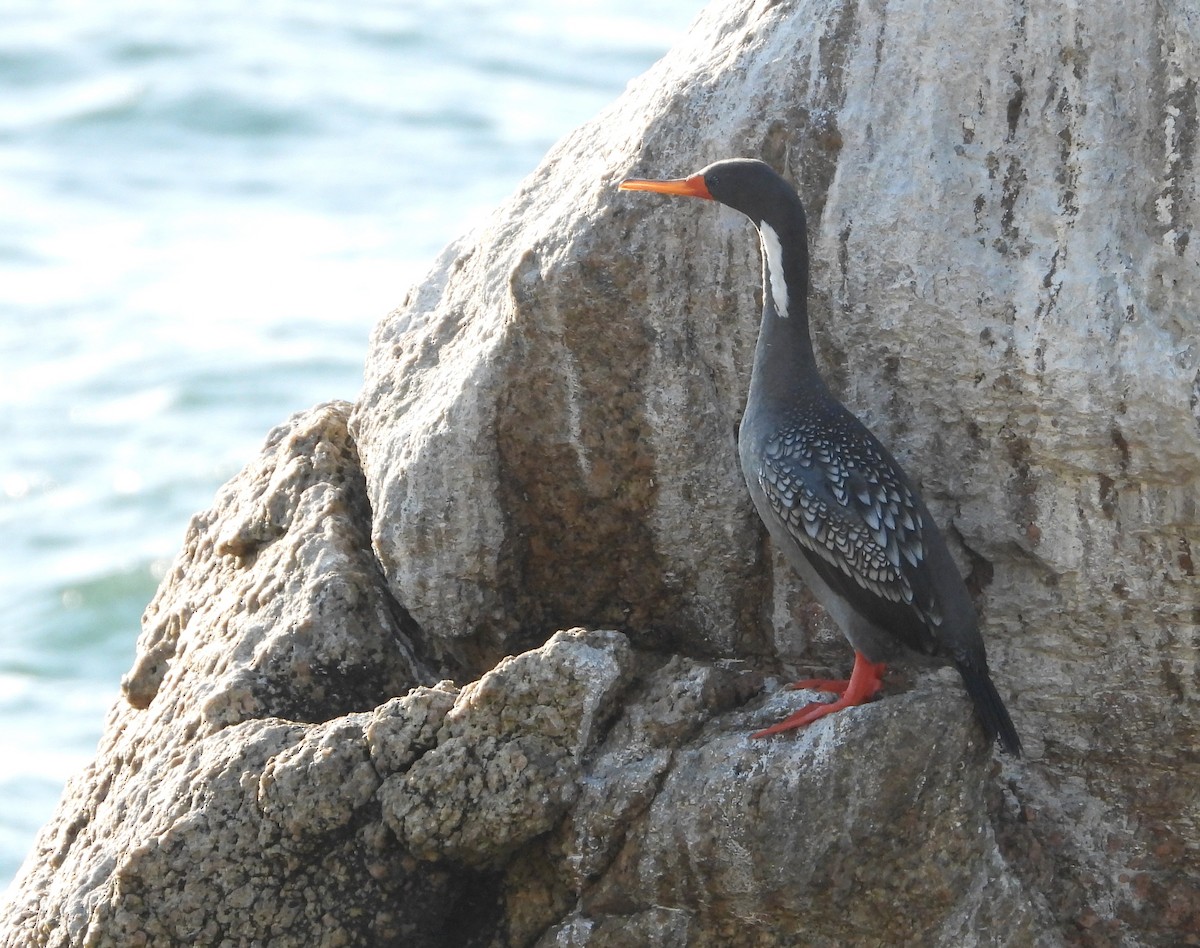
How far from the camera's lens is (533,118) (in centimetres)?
2167

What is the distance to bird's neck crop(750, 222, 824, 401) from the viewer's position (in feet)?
17.3

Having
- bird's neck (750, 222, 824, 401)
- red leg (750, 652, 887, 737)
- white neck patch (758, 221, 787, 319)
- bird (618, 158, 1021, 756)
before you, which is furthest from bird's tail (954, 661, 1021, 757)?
white neck patch (758, 221, 787, 319)

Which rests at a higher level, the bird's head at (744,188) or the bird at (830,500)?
the bird's head at (744,188)

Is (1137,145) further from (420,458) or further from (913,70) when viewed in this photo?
(420,458)

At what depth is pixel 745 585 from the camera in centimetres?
589

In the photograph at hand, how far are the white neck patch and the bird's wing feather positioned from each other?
409mm

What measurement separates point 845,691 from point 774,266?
1390 millimetres

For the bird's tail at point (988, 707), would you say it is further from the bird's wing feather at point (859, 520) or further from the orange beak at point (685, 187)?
the orange beak at point (685, 187)

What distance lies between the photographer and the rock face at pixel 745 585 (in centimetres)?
506

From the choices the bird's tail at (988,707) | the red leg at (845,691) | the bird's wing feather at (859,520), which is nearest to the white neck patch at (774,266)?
the bird's wing feather at (859,520)

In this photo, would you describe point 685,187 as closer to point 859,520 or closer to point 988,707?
point 859,520

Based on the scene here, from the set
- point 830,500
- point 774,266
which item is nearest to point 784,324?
point 774,266

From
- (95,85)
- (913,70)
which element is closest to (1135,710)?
(913,70)

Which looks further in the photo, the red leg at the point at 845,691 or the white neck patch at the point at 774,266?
the white neck patch at the point at 774,266
